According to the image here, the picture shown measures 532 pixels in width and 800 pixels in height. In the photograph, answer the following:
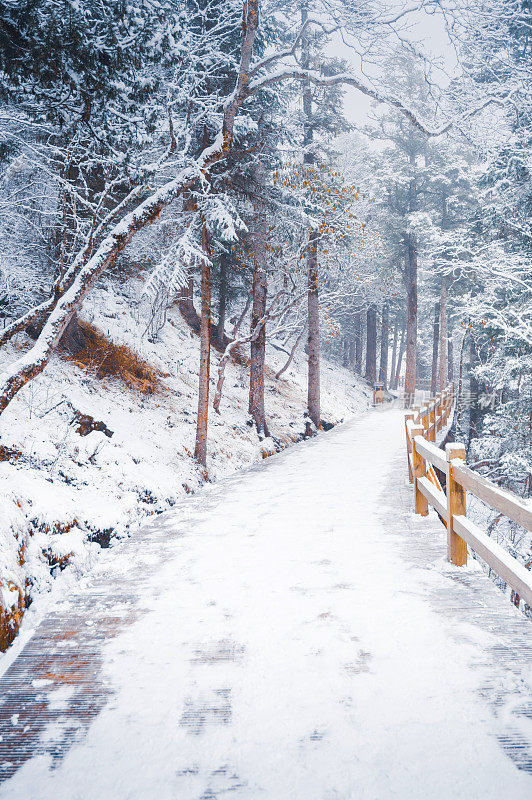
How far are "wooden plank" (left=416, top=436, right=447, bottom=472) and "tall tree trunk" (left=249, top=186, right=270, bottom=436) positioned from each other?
6.91m

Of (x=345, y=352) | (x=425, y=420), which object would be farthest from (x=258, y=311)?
(x=345, y=352)

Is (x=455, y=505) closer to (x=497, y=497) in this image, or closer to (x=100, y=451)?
(x=497, y=497)

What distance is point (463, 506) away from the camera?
14.3ft

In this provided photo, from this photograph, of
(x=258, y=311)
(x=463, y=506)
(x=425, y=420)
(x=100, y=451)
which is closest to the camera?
(x=463, y=506)

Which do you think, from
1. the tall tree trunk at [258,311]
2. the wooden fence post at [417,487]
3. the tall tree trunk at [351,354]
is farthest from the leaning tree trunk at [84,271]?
the tall tree trunk at [351,354]

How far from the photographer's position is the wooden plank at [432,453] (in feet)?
15.5

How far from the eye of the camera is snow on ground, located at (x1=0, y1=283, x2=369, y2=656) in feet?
15.1

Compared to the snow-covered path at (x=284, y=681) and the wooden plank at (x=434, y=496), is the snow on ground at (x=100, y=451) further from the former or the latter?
the wooden plank at (x=434, y=496)

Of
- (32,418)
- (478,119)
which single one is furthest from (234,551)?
(478,119)

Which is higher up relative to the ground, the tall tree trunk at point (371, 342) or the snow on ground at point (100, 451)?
the tall tree trunk at point (371, 342)

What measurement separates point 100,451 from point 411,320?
21.7m

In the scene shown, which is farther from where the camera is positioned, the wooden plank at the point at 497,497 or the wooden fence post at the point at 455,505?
the wooden fence post at the point at 455,505

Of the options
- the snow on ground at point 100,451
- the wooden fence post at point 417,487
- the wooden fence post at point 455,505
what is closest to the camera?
the wooden fence post at point 455,505

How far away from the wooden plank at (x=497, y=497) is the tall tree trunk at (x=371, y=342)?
28007 mm
